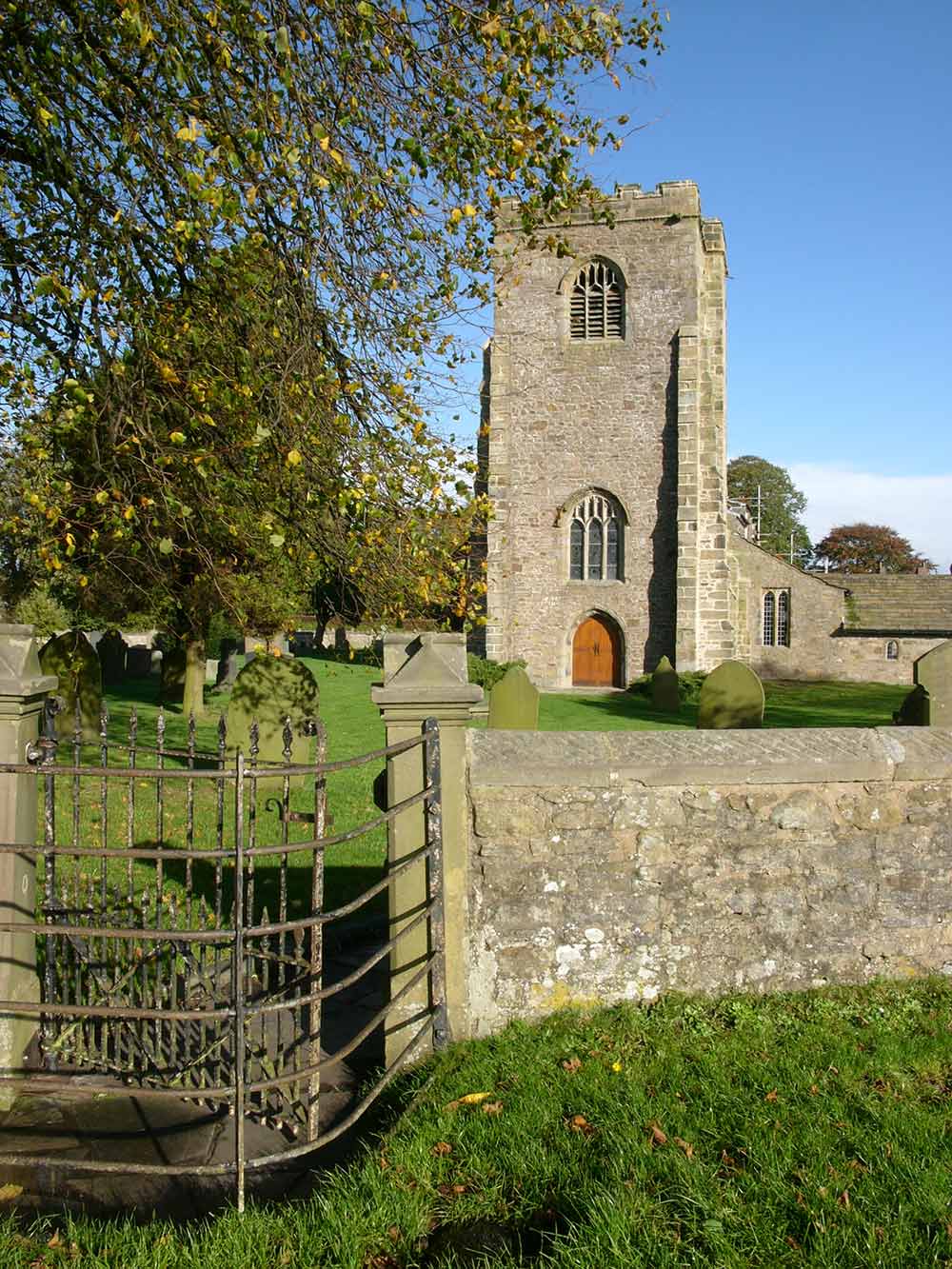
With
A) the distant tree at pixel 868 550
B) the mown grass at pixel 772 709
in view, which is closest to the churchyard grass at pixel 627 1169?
the mown grass at pixel 772 709

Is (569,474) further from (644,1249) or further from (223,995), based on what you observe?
(644,1249)

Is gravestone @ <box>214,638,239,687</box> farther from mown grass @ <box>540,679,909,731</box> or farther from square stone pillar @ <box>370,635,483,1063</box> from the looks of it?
square stone pillar @ <box>370,635,483,1063</box>

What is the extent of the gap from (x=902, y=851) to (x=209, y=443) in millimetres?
5014

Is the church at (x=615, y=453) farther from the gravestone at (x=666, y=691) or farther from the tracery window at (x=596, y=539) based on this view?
the gravestone at (x=666, y=691)

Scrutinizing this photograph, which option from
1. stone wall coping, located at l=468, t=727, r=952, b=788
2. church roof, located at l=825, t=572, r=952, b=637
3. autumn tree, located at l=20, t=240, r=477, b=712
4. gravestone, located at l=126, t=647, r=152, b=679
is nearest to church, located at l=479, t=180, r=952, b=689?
church roof, located at l=825, t=572, r=952, b=637

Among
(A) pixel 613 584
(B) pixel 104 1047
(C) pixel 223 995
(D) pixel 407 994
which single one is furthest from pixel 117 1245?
(A) pixel 613 584

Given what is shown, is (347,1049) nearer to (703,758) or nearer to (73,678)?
(703,758)

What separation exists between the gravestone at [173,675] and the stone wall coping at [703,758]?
1700 cm

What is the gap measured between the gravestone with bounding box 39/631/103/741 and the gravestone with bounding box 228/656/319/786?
10.3ft

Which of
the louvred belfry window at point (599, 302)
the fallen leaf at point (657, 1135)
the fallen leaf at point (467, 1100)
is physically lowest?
the fallen leaf at point (467, 1100)

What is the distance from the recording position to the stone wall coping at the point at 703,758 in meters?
4.27

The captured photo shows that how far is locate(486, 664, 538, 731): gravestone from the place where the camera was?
1282 cm

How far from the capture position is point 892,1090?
352 centimetres

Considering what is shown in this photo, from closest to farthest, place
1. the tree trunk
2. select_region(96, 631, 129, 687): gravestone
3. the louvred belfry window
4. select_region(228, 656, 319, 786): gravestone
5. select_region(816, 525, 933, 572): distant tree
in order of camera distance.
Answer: select_region(228, 656, 319, 786): gravestone
the tree trunk
select_region(96, 631, 129, 687): gravestone
the louvred belfry window
select_region(816, 525, 933, 572): distant tree
